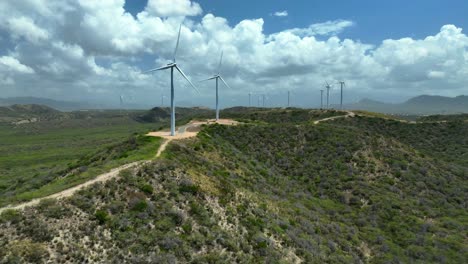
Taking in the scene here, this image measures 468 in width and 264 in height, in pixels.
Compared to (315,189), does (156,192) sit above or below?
above

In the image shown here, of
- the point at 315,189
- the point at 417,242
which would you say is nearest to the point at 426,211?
the point at 417,242

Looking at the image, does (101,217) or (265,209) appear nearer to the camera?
(101,217)

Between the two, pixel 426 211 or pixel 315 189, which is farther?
pixel 315 189

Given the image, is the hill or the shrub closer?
the hill

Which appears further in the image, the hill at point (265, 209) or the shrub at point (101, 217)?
the shrub at point (101, 217)

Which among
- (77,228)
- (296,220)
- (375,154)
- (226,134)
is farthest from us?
(226,134)

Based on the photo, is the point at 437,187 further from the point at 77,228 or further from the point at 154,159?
the point at 77,228

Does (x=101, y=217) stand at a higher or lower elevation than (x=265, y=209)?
higher

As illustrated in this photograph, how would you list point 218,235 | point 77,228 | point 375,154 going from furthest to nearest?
point 375,154, point 218,235, point 77,228
